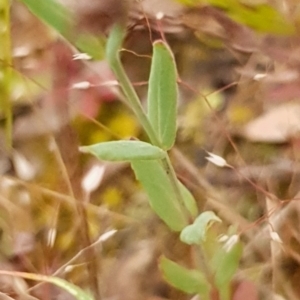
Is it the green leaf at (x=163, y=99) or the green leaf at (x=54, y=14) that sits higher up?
the green leaf at (x=54, y=14)

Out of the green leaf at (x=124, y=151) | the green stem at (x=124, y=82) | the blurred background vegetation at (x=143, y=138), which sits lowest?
the blurred background vegetation at (x=143, y=138)

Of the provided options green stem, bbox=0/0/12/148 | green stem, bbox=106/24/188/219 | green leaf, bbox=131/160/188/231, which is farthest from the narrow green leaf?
green stem, bbox=0/0/12/148

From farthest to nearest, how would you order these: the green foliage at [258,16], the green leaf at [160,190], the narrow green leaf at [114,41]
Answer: the green foliage at [258,16] → the green leaf at [160,190] → the narrow green leaf at [114,41]

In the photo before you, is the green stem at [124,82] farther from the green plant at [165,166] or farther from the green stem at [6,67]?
the green stem at [6,67]

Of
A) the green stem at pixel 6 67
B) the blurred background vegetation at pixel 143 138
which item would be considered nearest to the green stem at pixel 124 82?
the blurred background vegetation at pixel 143 138

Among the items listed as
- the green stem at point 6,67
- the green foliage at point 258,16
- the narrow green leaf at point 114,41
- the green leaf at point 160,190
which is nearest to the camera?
the narrow green leaf at point 114,41

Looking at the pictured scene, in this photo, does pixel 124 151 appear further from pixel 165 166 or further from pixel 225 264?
pixel 225 264

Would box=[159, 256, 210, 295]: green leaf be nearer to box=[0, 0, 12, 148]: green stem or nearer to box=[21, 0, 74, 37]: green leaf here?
A: box=[21, 0, 74, 37]: green leaf
